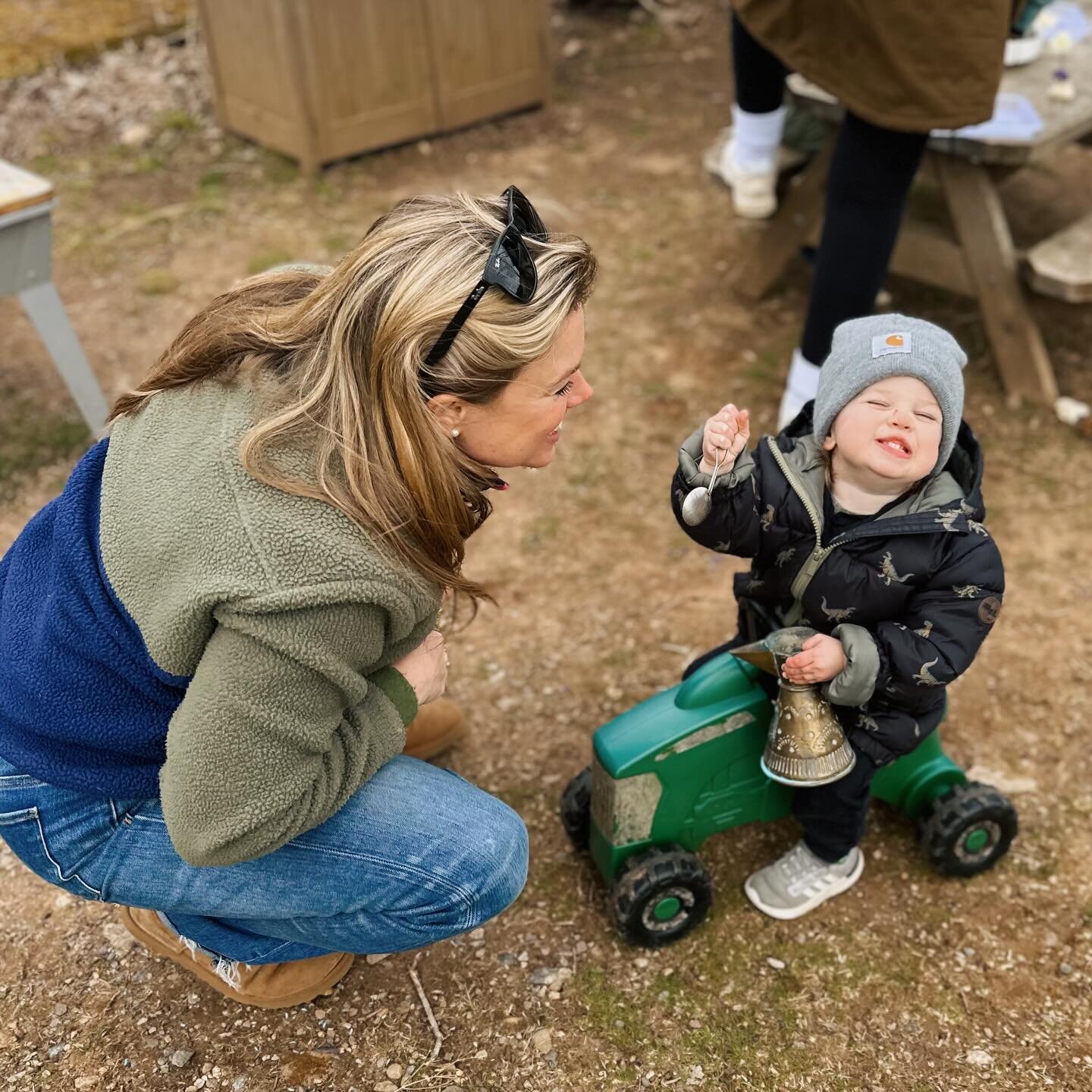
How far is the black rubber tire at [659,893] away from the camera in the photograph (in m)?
1.95

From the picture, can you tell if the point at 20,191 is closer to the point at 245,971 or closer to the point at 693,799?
the point at 245,971

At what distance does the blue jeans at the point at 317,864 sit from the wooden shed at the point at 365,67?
390 cm

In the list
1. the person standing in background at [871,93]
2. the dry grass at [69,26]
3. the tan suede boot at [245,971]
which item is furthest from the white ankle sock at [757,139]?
the dry grass at [69,26]

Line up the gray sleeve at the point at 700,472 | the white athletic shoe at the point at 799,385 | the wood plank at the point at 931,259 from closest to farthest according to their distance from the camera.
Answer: the gray sleeve at the point at 700,472
the white athletic shoe at the point at 799,385
the wood plank at the point at 931,259

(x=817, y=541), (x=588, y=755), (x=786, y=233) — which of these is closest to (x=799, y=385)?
(x=786, y=233)

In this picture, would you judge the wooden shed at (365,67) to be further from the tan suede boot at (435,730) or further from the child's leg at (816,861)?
the child's leg at (816,861)

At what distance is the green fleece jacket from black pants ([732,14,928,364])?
1.75 meters

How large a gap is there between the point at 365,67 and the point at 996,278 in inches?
114

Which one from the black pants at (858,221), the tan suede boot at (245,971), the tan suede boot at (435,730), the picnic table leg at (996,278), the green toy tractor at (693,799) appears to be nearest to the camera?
the tan suede boot at (245,971)

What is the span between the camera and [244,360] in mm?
1556

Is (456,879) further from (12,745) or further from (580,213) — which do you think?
(580,213)

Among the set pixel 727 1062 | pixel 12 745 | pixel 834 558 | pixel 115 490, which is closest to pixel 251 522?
pixel 115 490

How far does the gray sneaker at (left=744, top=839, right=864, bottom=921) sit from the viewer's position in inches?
81.9

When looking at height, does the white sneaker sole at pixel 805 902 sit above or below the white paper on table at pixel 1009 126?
below
